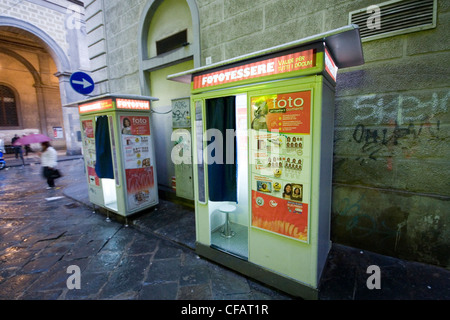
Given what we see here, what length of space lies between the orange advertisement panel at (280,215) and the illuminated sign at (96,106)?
352 centimetres

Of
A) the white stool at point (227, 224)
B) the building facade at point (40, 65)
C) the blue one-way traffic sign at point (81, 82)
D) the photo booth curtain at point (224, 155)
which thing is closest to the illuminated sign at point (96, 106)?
the blue one-way traffic sign at point (81, 82)

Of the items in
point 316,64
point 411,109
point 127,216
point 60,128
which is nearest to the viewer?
point 316,64

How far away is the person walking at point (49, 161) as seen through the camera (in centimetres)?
675

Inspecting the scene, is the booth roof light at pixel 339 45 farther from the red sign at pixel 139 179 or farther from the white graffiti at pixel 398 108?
the red sign at pixel 139 179

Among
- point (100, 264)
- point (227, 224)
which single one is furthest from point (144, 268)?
point (227, 224)

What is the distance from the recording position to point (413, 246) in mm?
3027

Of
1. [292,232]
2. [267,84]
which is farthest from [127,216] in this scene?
[267,84]

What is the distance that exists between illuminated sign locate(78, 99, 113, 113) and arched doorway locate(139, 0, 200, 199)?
1065 mm

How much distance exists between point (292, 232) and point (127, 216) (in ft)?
12.2

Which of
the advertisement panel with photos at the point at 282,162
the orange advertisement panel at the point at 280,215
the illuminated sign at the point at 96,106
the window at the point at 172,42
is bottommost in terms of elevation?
the orange advertisement panel at the point at 280,215

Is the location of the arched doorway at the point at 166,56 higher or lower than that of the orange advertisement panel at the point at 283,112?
higher

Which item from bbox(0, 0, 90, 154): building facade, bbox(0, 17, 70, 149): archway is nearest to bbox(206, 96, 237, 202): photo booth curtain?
bbox(0, 0, 90, 154): building facade
